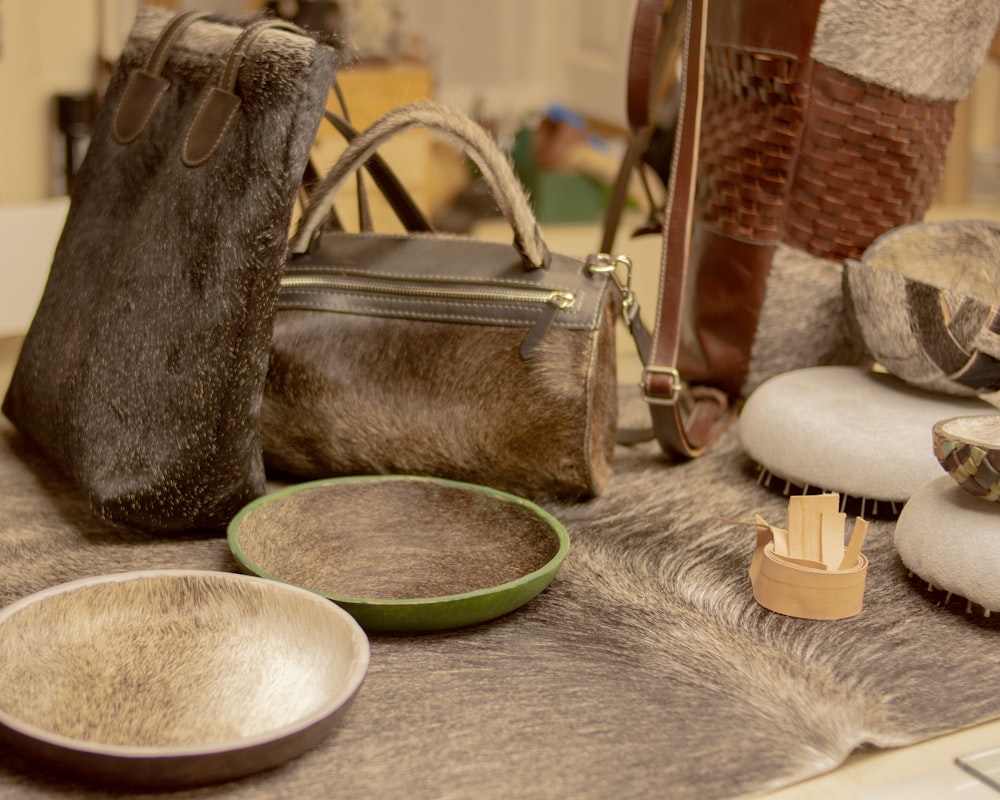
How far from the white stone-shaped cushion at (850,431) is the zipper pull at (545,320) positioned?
19cm

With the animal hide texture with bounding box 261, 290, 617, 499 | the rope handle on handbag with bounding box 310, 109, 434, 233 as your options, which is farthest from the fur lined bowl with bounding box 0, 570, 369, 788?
the rope handle on handbag with bounding box 310, 109, 434, 233

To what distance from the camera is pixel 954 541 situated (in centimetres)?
70

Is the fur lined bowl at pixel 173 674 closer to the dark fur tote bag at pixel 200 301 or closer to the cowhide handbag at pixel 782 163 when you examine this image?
the dark fur tote bag at pixel 200 301

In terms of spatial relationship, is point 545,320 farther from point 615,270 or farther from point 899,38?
point 899,38

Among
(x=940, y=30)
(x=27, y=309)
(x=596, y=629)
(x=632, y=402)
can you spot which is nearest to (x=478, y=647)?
(x=596, y=629)

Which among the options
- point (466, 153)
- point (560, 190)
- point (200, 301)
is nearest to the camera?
point (200, 301)

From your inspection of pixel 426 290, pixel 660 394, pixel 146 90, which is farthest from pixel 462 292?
pixel 146 90

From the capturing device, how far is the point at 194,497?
773mm

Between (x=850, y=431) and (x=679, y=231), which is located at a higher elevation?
(x=679, y=231)

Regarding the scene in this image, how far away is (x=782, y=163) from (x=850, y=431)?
11.1 inches

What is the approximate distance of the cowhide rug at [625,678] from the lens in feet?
1.78

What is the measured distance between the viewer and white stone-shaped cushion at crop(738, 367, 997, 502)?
2.74ft

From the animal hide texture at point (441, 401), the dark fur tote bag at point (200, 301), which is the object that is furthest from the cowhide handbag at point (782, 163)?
the dark fur tote bag at point (200, 301)

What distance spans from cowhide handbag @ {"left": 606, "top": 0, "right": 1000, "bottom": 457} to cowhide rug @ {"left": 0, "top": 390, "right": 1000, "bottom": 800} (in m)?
0.21
